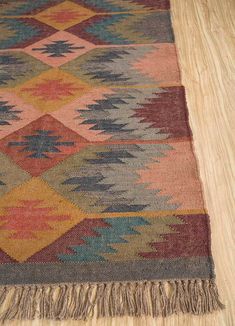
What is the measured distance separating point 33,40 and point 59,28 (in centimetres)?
15

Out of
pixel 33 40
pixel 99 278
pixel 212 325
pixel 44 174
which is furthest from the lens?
pixel 33 40

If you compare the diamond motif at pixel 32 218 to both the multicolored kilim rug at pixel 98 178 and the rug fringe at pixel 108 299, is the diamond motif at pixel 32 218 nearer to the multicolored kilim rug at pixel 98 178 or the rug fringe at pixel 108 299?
the multicolored kilim rug at pixel 98 178

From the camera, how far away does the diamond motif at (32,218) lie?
1.48 m

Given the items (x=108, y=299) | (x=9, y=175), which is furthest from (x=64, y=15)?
(x=108, y=299)

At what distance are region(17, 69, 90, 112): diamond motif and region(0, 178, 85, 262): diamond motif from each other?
0.43 metres

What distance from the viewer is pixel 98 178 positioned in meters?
1.67

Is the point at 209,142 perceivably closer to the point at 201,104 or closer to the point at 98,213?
the point at 201,104

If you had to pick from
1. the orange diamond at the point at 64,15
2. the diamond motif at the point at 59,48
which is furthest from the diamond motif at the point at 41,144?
the orange diamond at the point at 64,15

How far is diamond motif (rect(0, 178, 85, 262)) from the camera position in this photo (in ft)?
4.87

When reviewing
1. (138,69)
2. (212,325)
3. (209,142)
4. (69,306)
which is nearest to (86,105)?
(138,69)

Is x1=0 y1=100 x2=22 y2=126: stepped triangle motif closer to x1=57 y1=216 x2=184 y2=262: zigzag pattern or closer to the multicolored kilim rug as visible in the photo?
the multicolored kilim rug

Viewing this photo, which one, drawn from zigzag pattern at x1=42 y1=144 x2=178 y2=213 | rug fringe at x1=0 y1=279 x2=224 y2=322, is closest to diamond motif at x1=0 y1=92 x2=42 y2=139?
zigzag pattern at x1=42 y1=144 x2=178 y2=213

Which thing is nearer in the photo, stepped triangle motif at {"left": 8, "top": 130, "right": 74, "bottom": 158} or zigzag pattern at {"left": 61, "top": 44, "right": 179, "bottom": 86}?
stepped triangle motif at {"left": 8, "top": 130, "right": 74, "bottom": 158}

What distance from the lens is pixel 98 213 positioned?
1562 millimetres
